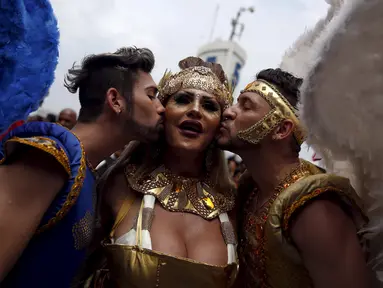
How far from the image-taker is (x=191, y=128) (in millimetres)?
2182

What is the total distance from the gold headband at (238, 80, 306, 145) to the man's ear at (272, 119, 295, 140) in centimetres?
2

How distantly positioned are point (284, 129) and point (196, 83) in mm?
559

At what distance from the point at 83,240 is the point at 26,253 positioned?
0.24 m

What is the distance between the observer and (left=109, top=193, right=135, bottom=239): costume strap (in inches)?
78.4

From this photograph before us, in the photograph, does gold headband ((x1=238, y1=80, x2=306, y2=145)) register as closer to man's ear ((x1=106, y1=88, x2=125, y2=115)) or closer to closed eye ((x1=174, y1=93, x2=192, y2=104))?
closed eye ((x1=174, y1=93, x2=192, y2=104))

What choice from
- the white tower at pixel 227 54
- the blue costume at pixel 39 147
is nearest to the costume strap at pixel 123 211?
the blue costume at pixel 39 147

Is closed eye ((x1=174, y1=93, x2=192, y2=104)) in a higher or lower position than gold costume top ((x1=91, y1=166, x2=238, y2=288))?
higher

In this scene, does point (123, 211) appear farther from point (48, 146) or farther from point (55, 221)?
point (48, 146)

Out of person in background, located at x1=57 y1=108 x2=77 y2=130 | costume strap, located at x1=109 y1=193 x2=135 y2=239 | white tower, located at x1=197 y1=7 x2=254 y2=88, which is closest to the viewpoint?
costume strap, located at x1=109 y1=193 x2=135 y2=239

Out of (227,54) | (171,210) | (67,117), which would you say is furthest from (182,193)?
(227,54)

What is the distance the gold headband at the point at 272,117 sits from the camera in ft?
6.57

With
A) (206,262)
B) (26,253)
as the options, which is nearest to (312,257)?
(206,262)

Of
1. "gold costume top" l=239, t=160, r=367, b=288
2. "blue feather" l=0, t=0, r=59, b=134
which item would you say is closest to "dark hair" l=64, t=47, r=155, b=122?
"blue feather" l=0, t=0, r=59, b=134

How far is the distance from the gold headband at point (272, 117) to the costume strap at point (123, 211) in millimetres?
642
